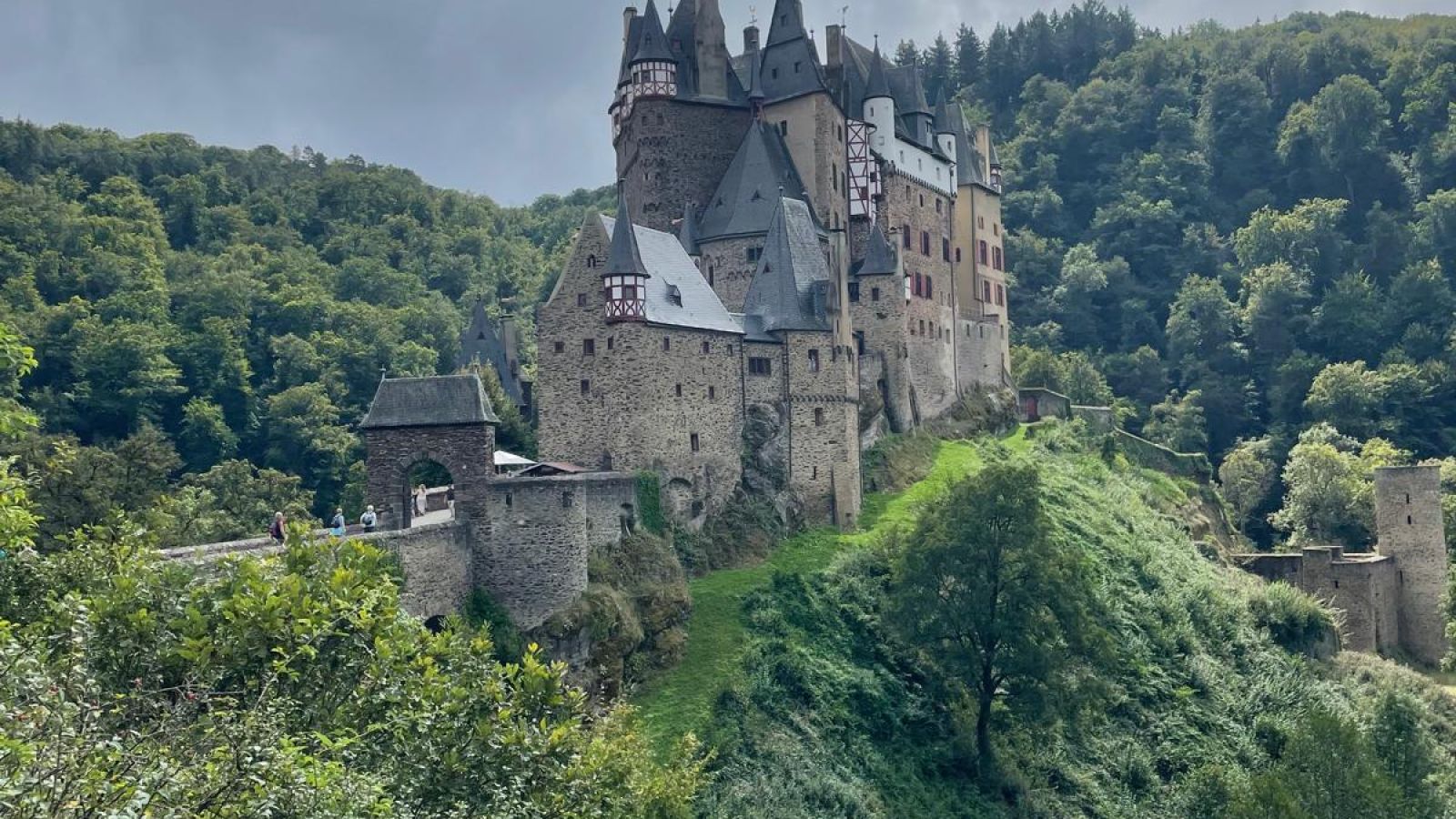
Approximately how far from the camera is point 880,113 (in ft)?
221

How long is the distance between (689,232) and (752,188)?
9.28ft

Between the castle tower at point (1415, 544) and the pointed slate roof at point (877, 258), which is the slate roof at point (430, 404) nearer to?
the pointed slate roof at point (877, 258)

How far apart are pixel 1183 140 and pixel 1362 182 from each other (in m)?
14.6

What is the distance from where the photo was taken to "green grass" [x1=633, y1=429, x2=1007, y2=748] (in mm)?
41562

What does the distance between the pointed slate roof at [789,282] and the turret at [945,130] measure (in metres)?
19.4

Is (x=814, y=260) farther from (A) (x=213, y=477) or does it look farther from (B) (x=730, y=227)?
(A) (x=213, y=477)

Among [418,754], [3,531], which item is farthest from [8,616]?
[418,754]

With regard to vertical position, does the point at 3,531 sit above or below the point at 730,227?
below

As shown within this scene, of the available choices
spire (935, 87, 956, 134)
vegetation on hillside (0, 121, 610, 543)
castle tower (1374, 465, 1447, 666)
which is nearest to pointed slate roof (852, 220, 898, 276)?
vegetation on hillside (0, 121, 610, 543)

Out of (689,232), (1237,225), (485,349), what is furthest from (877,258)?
(1237,225)

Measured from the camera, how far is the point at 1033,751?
157ft

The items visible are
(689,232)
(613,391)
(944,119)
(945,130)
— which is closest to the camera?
(613,391)

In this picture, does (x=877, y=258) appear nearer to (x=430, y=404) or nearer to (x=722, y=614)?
(x=722, y=614)

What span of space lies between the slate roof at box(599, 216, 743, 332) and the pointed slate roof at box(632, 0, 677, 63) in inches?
384
